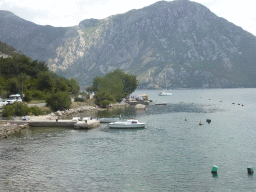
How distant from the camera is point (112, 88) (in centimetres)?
15500

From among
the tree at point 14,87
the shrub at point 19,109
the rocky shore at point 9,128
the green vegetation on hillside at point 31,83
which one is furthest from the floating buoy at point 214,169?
the tree at point 14,87

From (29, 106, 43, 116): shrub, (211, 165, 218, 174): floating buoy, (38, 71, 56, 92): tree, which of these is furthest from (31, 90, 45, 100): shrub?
(211, 165, 218, 174): floating buoy

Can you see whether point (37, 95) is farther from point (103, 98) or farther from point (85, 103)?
point (103, 98)

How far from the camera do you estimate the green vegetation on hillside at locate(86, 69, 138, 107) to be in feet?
448

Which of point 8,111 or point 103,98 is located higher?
point 103,98

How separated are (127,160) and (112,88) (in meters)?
115

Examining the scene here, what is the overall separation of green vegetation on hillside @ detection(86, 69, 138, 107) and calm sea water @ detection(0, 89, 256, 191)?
236ft

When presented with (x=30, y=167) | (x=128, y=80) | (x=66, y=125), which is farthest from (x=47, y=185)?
(x=128, y=80)

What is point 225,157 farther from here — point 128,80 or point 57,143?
point 128,80

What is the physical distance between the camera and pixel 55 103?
101 metres

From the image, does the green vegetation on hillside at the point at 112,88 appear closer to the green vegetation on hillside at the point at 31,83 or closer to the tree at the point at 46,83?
the green vegetation on hillside at the point at 31,83

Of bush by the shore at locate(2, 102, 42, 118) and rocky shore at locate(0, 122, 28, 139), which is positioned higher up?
bush by the shore at locate(2, 102, 42, 118)

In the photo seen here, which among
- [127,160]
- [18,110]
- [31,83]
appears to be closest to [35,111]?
[18,110]

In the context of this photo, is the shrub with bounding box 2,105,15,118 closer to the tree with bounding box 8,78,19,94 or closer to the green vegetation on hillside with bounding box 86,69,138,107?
the tree with bounding box 8,78,19,94
